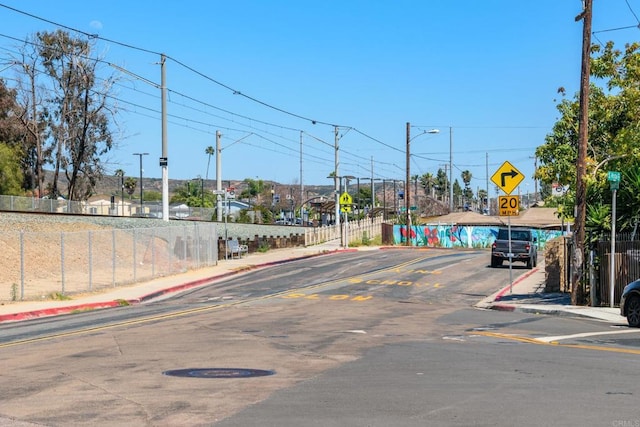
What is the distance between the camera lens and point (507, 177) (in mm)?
27188

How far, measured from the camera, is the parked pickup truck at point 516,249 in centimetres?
4091

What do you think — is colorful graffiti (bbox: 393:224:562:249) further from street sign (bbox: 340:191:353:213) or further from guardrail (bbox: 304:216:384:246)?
street sign (bbox: 340:191:353:213)

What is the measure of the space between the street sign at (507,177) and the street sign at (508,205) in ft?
1.40

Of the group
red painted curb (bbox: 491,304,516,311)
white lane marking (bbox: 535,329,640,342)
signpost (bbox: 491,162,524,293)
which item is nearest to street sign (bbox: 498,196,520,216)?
signpost (bbox: 491,162,524,293)

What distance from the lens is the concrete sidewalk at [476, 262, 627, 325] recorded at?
21.6 metres

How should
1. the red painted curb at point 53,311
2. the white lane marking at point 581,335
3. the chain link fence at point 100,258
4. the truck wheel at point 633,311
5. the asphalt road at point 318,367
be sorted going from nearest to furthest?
the asphalt road at point 318,367 → the white lane marking at point 581,335 → the truck wheel at point 633,311 → the red painted curb at point 53,311 → the chain link fence at point 100,258

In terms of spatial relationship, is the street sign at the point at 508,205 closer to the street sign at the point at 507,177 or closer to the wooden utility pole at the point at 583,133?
the street sign at the point at 507,177

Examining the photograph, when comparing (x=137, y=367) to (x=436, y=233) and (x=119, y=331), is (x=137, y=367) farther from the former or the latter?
(x=436, y=233)

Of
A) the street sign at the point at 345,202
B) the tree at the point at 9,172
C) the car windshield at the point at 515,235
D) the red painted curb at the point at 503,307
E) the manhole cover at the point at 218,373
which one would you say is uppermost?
the tree at the point at 9,172

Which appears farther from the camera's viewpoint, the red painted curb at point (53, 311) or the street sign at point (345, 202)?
the street sign at point (345, 202)

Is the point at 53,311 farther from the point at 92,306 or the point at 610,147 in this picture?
the point at 610,147

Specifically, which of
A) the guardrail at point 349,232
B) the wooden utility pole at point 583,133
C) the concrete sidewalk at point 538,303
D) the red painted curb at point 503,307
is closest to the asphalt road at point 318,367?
the concrete sidewalk at point 538,303

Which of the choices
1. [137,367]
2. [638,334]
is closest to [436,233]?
[638,334]

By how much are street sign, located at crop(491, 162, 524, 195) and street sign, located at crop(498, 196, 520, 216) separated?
426 mm
